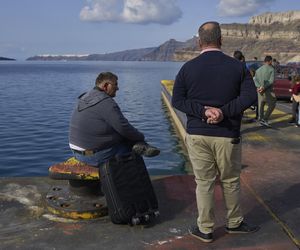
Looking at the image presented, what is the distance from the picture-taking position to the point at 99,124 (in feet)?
16.0

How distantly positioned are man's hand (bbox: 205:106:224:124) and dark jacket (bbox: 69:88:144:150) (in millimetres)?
1119

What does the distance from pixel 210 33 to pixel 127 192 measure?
6.04ft

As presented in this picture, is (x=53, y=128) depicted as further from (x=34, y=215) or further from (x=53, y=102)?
(x=34, y=215)

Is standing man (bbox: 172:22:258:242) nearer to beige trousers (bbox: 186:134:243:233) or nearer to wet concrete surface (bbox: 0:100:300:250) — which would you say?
beige trousers (bbox: 186:134:243:233)

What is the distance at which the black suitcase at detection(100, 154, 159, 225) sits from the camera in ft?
15.3

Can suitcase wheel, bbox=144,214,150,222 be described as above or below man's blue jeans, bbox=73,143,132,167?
below

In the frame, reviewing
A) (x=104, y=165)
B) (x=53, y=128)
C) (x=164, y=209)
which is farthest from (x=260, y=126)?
(x=53, y=128)

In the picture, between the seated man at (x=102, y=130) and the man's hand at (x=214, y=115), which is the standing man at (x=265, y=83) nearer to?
the seated man at (x=102, y=130)

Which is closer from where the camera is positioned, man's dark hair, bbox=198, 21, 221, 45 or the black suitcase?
man's dark hair, bbox=198, 21, 221, 45

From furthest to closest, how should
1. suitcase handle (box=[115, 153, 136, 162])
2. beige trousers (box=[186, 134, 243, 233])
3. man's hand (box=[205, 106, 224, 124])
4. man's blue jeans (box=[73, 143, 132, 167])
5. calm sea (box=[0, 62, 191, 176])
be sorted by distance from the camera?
calm sea (box=[0, 62, 191, 176]) < man's blue jeans (box=[73, 143, 132, 167]) < suitcase handle (box=[115, 153, 136, 162]) < beige trousers (box=[186, 134, 243, 233]) < man's hand (box=[205, 106, 224, 124])

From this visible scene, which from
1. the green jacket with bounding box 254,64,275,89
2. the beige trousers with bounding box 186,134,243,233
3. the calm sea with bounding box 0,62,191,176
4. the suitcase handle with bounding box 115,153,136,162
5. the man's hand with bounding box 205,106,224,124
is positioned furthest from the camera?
the calm sea with bounding box 0,62,191,176

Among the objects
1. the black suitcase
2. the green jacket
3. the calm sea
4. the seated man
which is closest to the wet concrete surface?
the black suitcase

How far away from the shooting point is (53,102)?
3086 cm

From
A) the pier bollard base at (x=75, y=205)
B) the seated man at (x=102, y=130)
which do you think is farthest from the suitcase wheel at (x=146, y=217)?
the seated man at (x=102, y=130)
